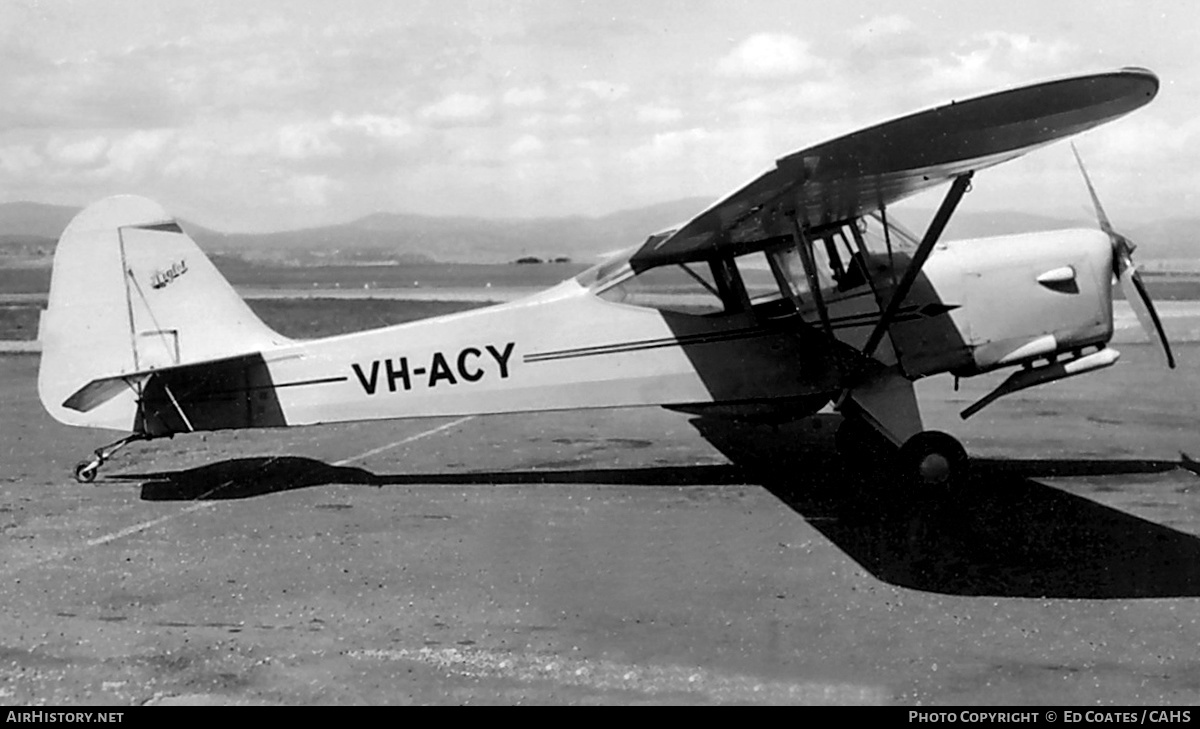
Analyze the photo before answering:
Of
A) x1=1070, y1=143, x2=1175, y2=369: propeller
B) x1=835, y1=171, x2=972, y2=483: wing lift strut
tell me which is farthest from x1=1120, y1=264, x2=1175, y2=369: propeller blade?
x1=835, y1=171, x2=972, y2=483: wing lift strut

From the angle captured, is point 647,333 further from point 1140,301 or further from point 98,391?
point 98,391

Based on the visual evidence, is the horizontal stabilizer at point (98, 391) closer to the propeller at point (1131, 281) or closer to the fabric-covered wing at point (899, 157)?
the fabric-covered wing at point (899, 157)

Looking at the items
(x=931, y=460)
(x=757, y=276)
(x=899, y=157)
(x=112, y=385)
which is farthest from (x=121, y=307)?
(x=931, y=460)

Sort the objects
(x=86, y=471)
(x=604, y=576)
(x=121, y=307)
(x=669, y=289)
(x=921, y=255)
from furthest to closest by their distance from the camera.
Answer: (x=86, y=471)
(x=669, y=289)
(x=121, y=307)
(x=921, y=255)
(x=604, y=576)

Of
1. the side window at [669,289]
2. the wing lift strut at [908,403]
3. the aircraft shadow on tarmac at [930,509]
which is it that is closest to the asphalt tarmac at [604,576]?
the aircraft shadow on tarmac at [930,509]
